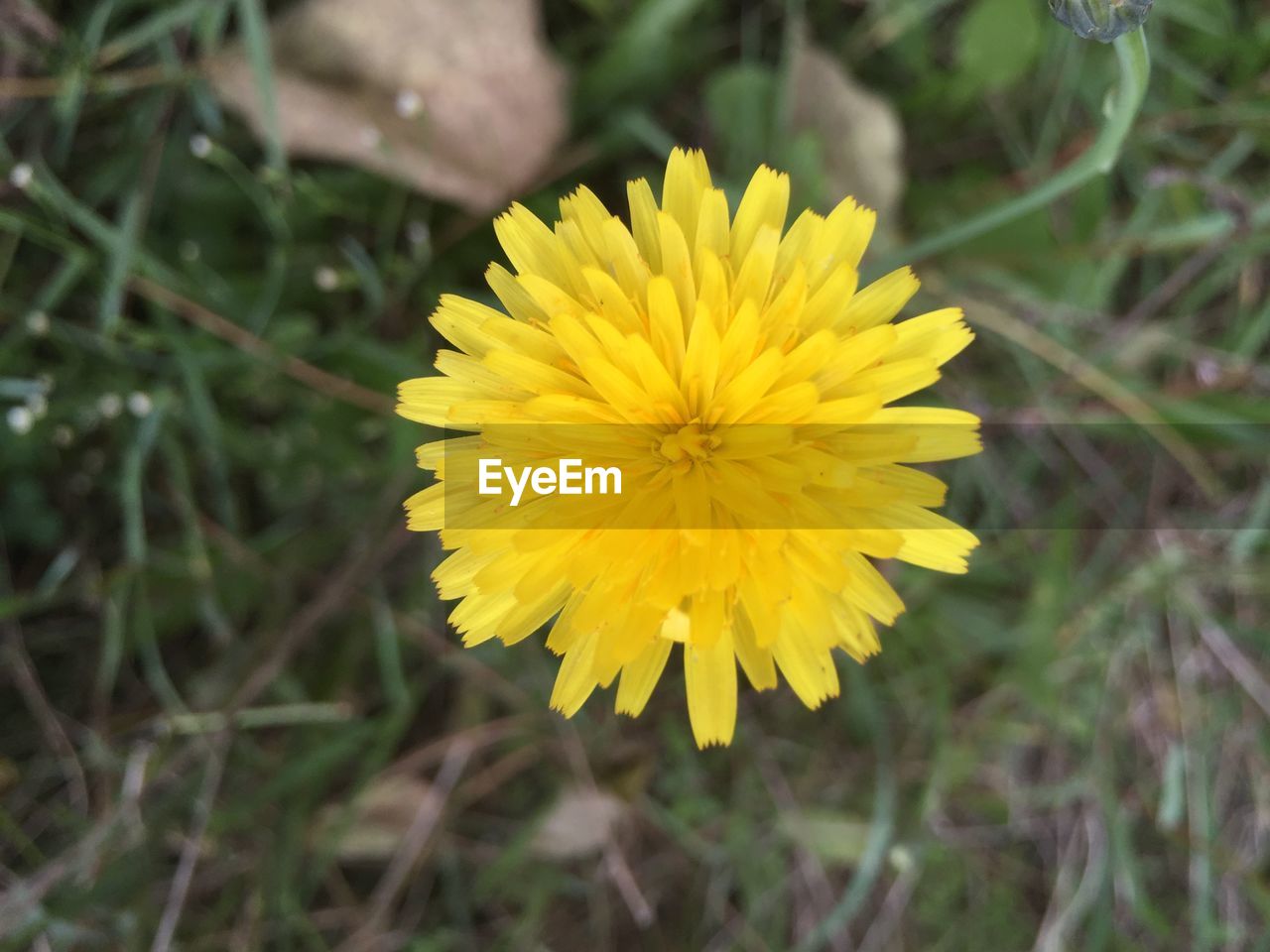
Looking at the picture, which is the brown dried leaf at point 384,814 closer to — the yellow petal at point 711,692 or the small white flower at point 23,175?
the yellow petal at point 711,692

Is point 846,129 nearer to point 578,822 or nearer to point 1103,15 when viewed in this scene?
point 1103,15

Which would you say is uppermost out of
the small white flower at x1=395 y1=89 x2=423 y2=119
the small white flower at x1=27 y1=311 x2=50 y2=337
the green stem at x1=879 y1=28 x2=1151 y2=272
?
the small white flower at x1=395 y1=89 x2=423 y2=119

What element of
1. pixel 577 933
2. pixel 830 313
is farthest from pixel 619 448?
pixel 577 933

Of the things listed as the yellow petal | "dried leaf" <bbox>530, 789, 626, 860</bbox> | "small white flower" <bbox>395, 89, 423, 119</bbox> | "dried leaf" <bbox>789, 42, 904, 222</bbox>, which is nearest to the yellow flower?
the yellow petal

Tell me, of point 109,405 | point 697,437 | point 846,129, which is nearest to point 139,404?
point 109,405

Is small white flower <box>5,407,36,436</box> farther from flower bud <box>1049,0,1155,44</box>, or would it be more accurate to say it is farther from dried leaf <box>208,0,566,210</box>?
flower bud <box>1049,0,1155,44</box>

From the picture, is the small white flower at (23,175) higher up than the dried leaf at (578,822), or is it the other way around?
the small white flower at (23,175)

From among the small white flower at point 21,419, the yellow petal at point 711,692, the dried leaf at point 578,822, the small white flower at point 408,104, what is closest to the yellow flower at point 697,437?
the yellow petal at point 711,692
